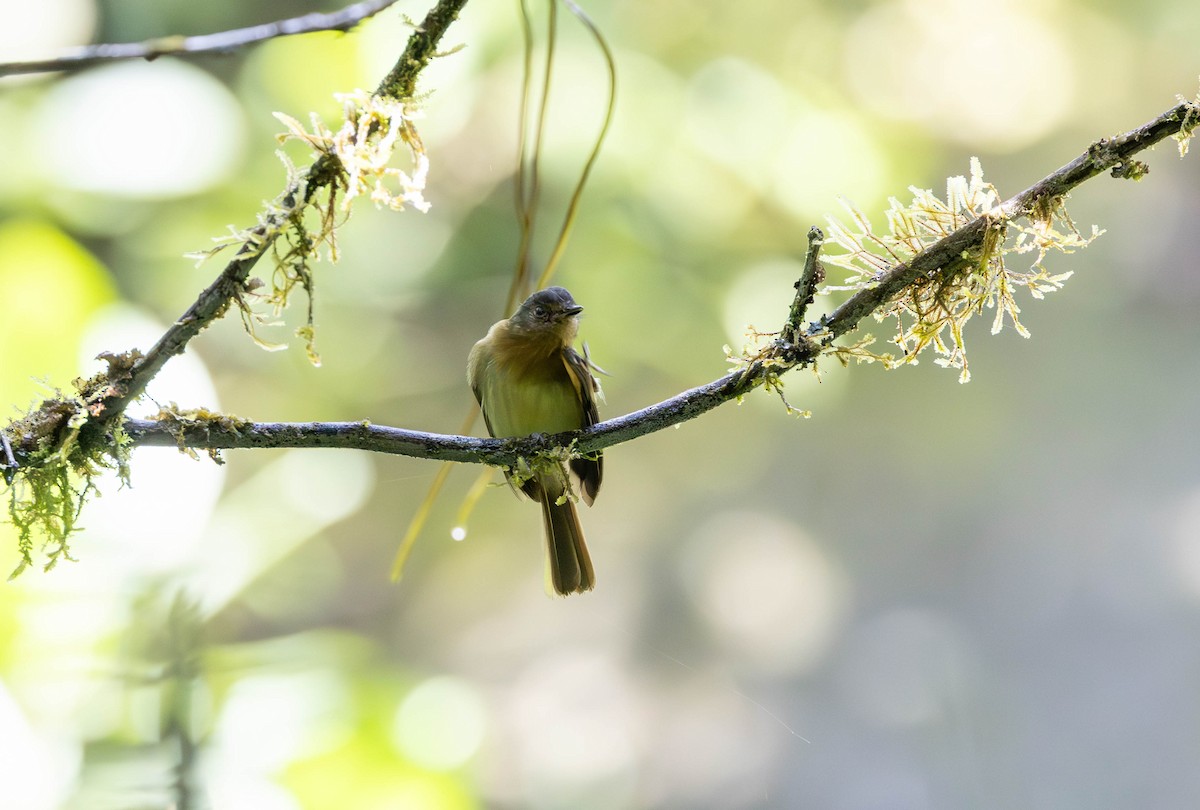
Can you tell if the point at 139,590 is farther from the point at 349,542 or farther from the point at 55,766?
the point at 349,542

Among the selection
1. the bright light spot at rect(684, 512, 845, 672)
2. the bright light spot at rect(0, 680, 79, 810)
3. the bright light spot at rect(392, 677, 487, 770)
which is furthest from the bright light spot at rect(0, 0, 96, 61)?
the bright light spot at rect(684, 512, 845, 672)

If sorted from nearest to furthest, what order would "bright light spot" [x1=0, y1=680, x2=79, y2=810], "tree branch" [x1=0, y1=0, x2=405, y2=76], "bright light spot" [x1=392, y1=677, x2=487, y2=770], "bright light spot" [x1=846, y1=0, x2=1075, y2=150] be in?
1. "tree branch" [x1=0, y1=0, x2=405, y2=76]
2. "bright light spot" [x1=0, y1=680, x2=79, y2=810]
3. "bright light spot" [x1=392, y1=677, x2=487, y2=770]
4. "bright light spot" [x1=846, y1=0, x2=1075, y2=150]

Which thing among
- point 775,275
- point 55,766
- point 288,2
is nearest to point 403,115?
point 55,766

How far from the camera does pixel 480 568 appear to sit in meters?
4.09

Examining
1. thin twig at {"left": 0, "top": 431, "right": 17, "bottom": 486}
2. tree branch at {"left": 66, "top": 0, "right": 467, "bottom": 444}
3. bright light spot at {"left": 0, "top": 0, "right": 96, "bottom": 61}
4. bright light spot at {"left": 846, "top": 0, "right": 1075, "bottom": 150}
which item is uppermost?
bright light spot at {"left": 0, "top": 0, "right": 96, "bottom": 61}

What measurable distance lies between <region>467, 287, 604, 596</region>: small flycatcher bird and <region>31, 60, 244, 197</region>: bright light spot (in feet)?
6.58

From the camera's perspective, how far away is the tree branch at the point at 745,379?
1141 mm

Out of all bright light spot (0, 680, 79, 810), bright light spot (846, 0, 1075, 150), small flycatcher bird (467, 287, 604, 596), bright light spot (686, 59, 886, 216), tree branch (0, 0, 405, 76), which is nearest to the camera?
tree branch (0, 0, 405, 76)

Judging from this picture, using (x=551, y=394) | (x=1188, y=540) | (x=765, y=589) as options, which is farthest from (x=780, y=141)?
(x=1188, y=540)

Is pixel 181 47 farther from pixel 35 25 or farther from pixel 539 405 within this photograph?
pixel 35 25

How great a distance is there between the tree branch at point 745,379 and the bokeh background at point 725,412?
7.11 ft

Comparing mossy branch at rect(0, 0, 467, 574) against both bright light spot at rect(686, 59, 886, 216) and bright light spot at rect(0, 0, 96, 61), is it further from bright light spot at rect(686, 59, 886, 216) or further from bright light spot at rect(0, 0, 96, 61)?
bright light spot at rect(0, 0, 96, 61)

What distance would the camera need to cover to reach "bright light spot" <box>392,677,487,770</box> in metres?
3.09

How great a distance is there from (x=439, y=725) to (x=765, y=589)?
1.55 m
